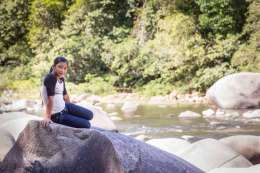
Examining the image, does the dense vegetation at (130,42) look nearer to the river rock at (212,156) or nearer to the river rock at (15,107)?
the river rock at (15,107)

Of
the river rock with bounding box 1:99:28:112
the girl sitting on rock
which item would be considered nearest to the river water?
the river rock with bounding box 1:99:28:112

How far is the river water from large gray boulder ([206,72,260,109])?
0.83m

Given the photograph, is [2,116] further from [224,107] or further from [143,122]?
[224,107]

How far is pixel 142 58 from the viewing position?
23.2m

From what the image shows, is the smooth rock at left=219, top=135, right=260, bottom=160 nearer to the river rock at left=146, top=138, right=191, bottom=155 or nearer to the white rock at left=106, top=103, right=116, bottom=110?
the river rock at left=146, top=138, right=191, bottom=155

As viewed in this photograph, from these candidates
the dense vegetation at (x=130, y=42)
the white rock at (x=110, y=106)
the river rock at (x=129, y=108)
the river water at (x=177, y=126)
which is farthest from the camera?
the dense vegetation at (x=130, y=42)

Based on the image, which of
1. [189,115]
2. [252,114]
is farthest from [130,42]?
[252,114]

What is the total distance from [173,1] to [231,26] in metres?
3.23

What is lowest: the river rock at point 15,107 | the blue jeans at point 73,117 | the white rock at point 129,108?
the river rock at point 15,107

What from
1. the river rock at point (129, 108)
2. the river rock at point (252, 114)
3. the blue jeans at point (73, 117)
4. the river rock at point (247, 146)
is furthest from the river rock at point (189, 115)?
the blue jeans at point (73, 117)

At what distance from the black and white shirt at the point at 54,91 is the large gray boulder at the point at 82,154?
1.32ft

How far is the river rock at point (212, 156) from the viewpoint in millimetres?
6867

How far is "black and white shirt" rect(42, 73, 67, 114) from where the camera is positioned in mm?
5371

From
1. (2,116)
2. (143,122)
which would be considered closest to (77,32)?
(143,122)
